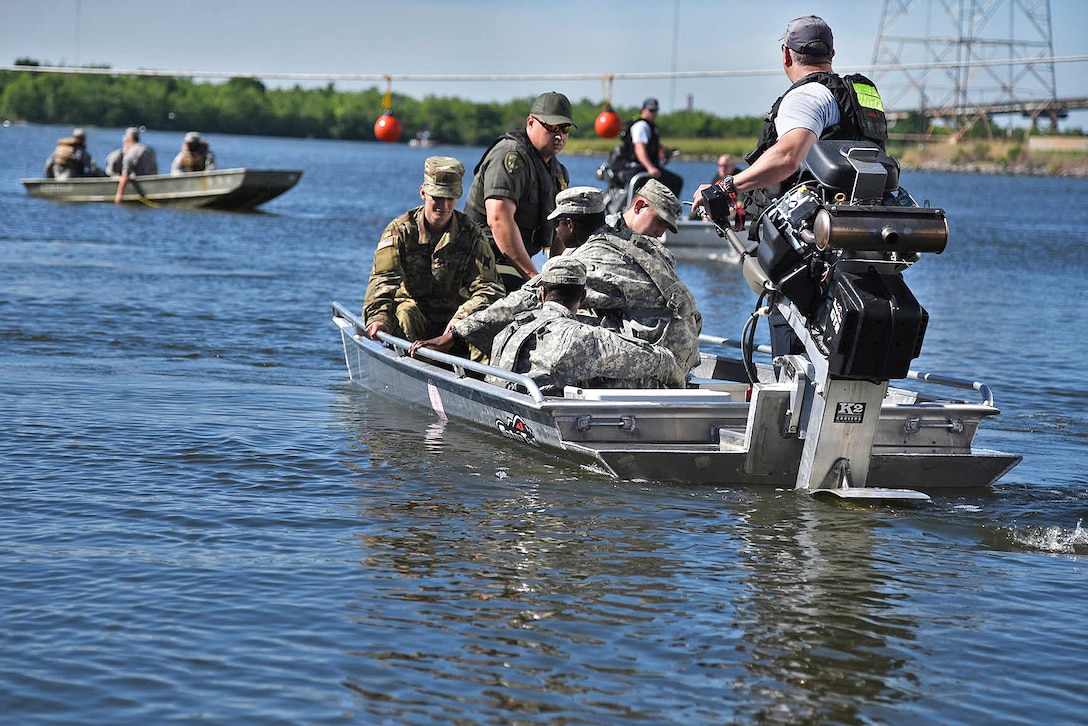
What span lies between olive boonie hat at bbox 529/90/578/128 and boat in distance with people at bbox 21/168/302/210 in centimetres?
1809

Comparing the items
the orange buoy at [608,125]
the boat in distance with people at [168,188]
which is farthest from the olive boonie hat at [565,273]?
the boat in distance with people at [168,188]

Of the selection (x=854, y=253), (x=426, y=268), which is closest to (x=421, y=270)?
(x=426, y=268)

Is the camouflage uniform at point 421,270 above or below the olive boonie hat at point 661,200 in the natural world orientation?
below

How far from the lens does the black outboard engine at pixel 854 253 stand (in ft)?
18.2

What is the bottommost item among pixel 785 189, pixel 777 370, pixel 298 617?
pixel 298 617

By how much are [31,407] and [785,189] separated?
4.80 m

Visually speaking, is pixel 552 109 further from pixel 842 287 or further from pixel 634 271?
pixel 842 287

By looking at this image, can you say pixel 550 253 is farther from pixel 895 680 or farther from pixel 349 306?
pixel 349 306

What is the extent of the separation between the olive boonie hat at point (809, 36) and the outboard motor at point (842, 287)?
55 centimetres

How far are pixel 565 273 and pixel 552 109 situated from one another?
1.93m

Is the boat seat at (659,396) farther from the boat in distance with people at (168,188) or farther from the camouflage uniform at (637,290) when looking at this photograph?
the boat in distance with people at (168,188)

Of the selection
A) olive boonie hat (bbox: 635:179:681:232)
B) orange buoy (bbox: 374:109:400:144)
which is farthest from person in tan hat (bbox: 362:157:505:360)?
orange buoy (bbox: 374:109:400:144)

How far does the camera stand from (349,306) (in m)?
14.7

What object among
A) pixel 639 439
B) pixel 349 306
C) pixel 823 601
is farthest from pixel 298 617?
pixel 349 306
